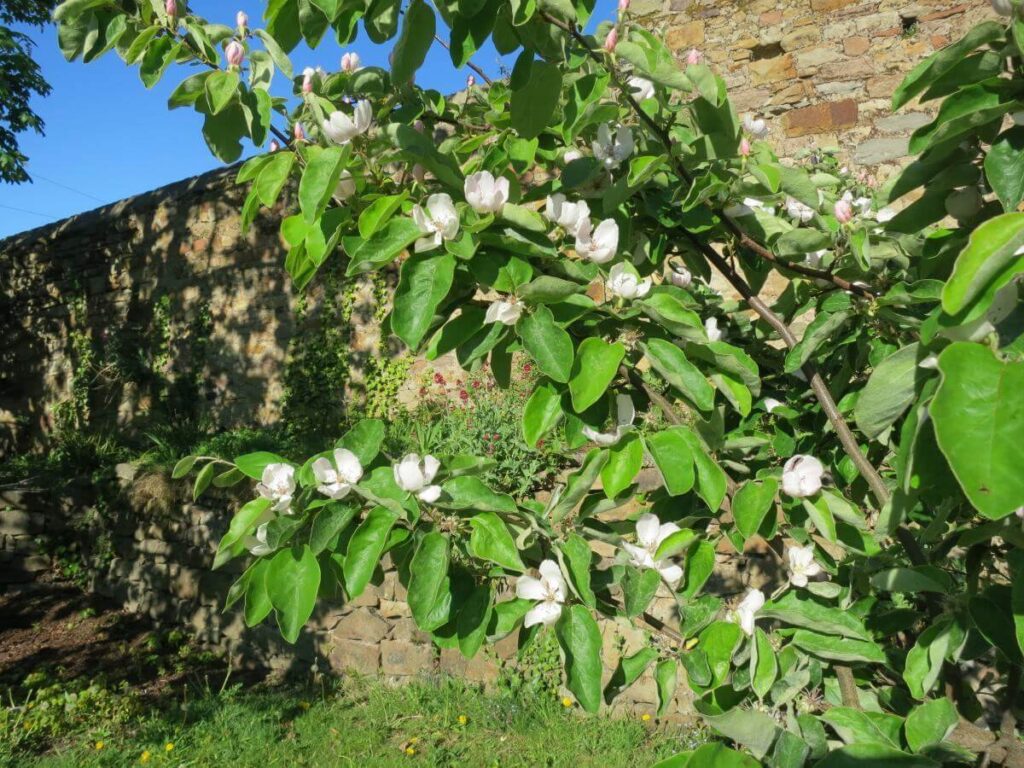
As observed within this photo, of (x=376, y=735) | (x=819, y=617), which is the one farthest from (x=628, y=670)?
(x=376, y=735)

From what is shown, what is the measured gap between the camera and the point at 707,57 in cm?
563

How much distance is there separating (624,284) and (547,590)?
484 mm

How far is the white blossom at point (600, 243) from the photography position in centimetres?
129

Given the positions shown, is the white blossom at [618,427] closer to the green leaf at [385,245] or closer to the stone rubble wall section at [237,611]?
the green leaf at [385,245]

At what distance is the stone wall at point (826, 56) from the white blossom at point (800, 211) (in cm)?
392

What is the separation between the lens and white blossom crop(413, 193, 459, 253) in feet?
3.69

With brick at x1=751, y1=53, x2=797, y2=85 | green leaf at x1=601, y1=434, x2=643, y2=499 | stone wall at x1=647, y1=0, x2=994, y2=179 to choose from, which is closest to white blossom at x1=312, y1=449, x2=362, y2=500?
green leaf at x1=601, y1=434, x2=643, y2=499

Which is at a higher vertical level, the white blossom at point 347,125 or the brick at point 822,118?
the brick at point 822,118

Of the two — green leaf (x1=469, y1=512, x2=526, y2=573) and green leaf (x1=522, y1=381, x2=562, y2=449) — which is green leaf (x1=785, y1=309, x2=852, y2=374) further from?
green leaf (x1=469, y1=512, x2=526, y2=573)

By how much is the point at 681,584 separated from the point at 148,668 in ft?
15.7

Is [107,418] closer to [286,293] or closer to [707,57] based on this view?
[286,293]

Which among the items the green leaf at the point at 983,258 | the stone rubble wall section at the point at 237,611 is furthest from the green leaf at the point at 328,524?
the stone rubble wall section at the point at 237,611

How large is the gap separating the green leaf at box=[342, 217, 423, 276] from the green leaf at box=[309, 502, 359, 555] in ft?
1.12

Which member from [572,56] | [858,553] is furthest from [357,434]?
[858,553]
